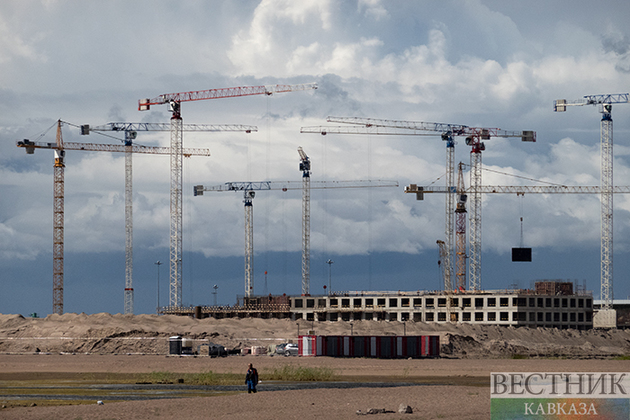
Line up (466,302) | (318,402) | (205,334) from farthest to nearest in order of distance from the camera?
(466,302) < (205,334) < (318,402)

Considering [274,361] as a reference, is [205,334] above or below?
below

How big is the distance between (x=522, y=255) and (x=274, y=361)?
110619mm

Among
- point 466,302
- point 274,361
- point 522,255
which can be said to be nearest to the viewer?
point 274,361

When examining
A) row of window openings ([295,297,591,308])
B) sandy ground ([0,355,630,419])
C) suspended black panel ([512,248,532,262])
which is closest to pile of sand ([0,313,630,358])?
row of window openings ([295,297,591,308])

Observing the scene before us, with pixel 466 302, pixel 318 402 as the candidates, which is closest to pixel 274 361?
pixel 318 402

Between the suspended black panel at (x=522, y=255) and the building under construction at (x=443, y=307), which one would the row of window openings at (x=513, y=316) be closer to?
the building under construction at (x=443, y=307)

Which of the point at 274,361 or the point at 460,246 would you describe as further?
the point at 460,246

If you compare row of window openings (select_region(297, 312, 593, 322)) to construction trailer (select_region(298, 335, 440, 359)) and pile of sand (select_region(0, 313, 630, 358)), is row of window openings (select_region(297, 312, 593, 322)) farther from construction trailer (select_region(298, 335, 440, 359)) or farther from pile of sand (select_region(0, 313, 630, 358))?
construction trailer (select_region(298, 335, 440, 359))

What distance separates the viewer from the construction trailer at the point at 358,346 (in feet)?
300

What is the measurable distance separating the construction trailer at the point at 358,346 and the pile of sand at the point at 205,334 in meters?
10.3

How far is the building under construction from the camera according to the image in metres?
163

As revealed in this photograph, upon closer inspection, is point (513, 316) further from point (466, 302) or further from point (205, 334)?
point (205, 334)

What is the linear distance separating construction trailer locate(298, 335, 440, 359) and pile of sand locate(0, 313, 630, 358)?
33.6ft

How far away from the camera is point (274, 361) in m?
83.8
